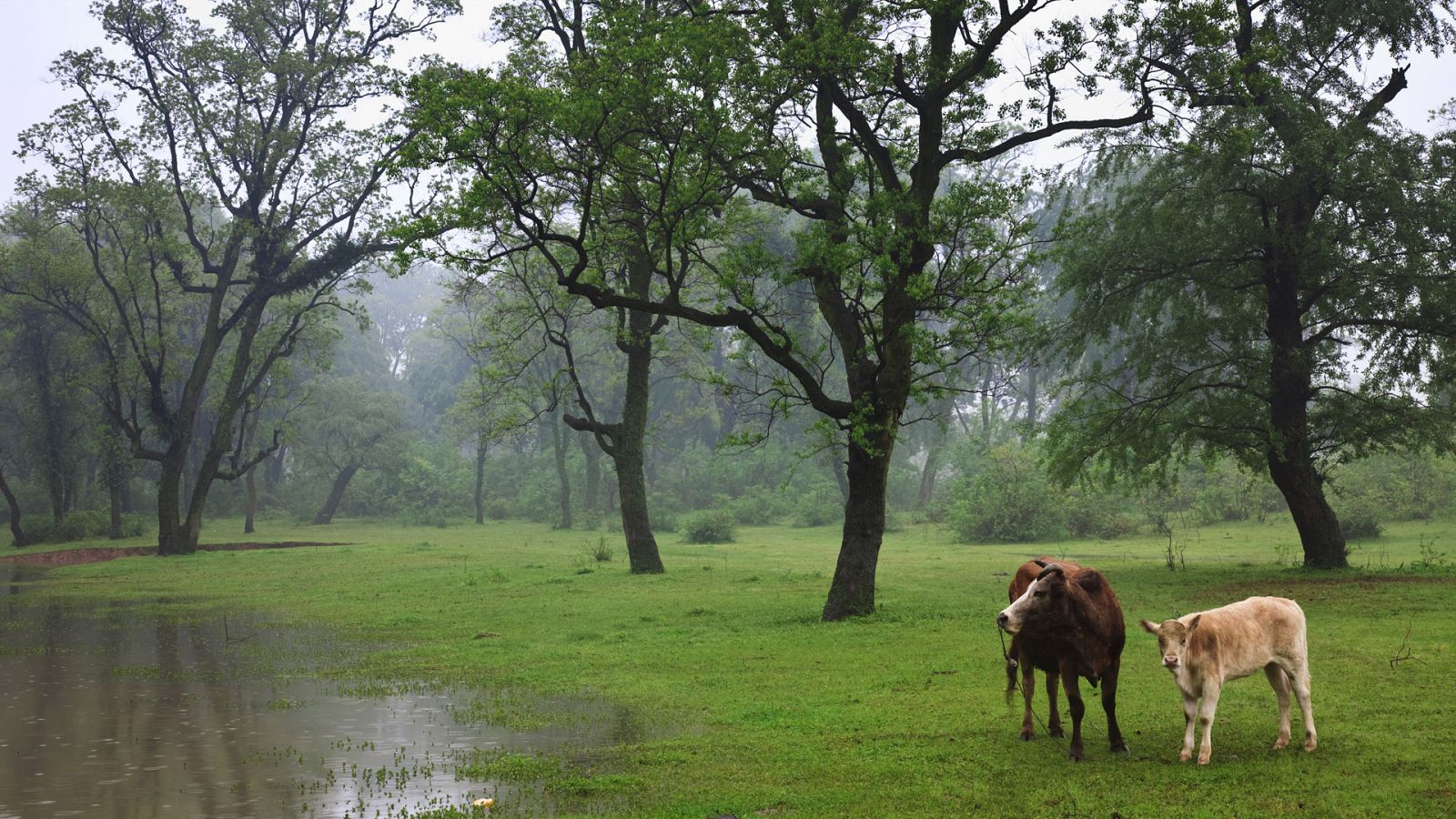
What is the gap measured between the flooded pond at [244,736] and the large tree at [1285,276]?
14497 mm

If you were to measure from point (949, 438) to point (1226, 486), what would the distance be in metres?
24.0

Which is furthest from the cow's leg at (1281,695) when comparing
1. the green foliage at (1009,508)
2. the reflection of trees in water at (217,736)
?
the green foliage at (1009,508)

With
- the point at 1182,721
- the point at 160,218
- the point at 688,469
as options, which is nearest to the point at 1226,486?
the point at 688,469

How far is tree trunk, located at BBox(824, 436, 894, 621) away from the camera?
17.5 m

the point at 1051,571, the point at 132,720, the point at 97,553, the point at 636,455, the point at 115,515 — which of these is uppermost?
the point at 636,455

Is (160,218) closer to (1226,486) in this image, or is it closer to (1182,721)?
(1182,721)

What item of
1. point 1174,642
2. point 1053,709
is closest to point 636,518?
point 1053,709

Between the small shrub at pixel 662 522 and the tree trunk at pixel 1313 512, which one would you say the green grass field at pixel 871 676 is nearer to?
the tree trunk at pixel 1313 512

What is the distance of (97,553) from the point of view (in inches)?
1506

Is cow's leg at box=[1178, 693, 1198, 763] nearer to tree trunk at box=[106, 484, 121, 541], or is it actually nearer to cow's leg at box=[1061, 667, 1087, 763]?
cow's leg at box=[1061, 667, 1087, 763]

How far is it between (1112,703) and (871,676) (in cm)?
454

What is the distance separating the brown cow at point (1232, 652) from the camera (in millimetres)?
7688

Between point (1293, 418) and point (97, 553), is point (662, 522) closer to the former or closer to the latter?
point (97, 553)

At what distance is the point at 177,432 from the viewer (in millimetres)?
38281
